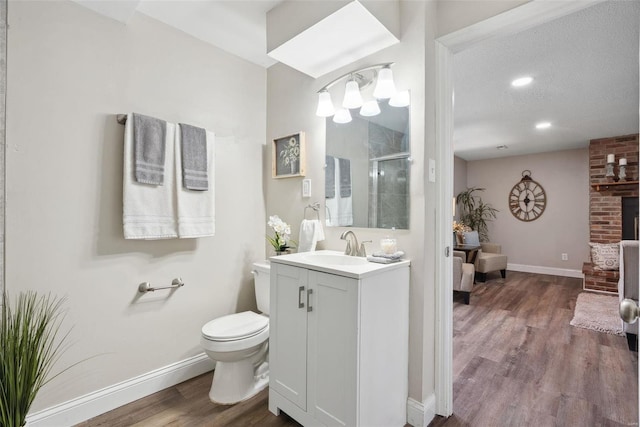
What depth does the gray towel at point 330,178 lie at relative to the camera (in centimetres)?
207

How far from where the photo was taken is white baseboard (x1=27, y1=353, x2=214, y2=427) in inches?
61.1

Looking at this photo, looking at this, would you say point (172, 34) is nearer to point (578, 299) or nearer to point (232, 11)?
point (232, 11)

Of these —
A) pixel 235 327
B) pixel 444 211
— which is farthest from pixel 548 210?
pixel 235 327

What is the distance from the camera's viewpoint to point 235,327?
1902 mm

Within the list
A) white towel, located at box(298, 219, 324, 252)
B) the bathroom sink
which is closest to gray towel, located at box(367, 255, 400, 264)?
the bathroom sink

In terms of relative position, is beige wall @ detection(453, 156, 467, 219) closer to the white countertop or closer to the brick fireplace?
the brick fireplace

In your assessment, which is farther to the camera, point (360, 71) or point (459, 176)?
point (459, 176)

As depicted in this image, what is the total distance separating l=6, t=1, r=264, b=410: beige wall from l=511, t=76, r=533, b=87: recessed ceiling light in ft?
8.02

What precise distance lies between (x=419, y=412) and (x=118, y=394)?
1.70 m

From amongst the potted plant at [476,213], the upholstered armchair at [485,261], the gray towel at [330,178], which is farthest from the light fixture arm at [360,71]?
the potted plant at [476,213]

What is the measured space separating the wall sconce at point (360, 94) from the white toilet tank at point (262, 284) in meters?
1.14

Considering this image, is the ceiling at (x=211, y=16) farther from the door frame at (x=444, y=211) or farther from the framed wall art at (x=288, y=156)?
the door frame at (x=444, y=211)

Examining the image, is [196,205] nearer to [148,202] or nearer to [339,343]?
[148,202]

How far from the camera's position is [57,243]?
5.19ft
